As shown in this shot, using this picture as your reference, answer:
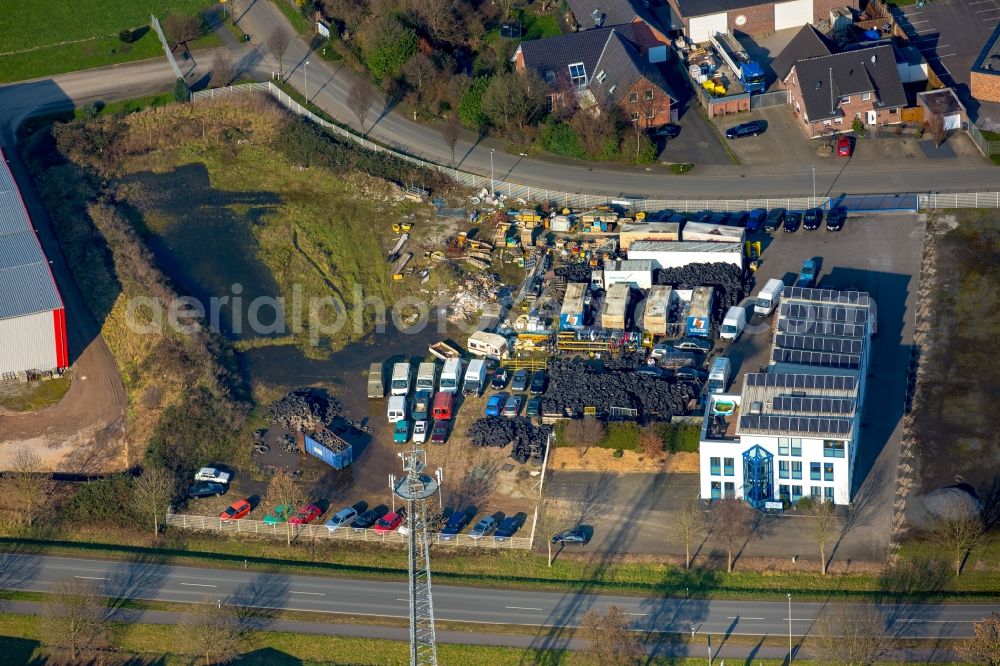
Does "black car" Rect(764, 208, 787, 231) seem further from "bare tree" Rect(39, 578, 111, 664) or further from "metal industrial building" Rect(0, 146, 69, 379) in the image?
"bare tree" Rect(39, 578, 111, 664)

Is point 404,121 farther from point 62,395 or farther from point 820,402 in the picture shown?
point 820,402

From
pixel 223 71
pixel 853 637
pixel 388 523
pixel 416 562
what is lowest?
pixel 853 637

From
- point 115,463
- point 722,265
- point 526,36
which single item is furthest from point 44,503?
point 526,36

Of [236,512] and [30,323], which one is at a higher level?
[30,323]

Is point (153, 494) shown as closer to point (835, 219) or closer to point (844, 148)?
point (835, 219)

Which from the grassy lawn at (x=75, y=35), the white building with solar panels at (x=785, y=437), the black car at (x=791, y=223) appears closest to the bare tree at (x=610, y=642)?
the white building with solar panels at (x=785, y=437)

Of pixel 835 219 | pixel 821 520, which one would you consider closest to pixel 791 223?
pixel 835 219

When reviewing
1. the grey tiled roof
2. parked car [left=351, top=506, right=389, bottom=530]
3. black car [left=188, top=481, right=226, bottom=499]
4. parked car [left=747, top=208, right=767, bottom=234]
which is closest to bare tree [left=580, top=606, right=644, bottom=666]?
parked car [left=351, top=506, right=389, bottom=530]

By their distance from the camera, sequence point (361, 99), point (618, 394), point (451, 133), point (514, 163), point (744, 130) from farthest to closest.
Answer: point (361, 99)
point (451, 133)
point (514, 163)
point (744, 130)
point (618, 394)
